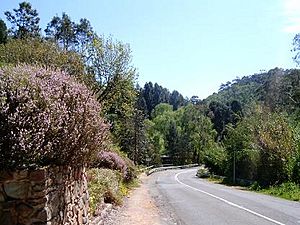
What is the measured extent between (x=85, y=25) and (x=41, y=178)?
198 ft

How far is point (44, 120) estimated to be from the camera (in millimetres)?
6754

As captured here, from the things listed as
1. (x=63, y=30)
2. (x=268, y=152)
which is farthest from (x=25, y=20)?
(x=268, y=152)

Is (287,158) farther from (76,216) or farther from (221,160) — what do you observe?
(76,216)

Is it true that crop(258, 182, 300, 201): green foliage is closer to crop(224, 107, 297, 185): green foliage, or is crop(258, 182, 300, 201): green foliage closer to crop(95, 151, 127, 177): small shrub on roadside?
crop(224, 107, 297, 185): green foliage

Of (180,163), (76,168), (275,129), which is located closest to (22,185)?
(76,168)

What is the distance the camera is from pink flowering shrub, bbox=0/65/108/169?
633cm

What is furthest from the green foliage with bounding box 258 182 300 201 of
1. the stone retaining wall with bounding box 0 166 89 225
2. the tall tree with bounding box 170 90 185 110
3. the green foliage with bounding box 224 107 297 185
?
the tall tree with bounding box 170 90 185 110

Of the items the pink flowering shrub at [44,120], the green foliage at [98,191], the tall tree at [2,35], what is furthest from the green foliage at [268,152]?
the tall tree at [2,35]

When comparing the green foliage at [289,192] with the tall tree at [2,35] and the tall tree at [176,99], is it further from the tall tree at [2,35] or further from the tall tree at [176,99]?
the tall tree at [176,99]

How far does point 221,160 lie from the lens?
52062 mm

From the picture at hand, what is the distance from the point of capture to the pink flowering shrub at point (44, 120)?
20.8ft

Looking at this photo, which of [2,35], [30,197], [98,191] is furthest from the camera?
[2,35]

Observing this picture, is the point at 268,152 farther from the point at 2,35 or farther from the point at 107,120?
the point at 2,35

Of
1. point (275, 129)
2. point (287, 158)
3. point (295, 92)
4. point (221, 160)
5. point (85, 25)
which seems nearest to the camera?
point (287, 158)
